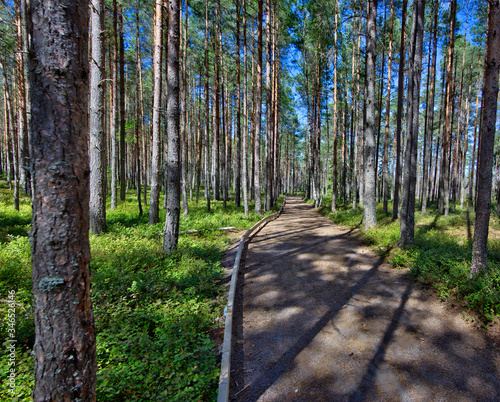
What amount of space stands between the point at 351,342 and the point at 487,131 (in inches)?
200

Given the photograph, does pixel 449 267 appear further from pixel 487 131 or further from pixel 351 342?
pixel 351 342

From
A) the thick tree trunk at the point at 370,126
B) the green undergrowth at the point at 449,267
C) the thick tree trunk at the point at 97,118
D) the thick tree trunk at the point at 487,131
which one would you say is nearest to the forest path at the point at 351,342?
the green undergrowth at the point at 449,267

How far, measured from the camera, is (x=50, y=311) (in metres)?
1.87

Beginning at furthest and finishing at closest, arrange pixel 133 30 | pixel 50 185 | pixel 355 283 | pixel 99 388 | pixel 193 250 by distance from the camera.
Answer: pixel 133 30
pixel 193 250
pixel 355 283
pixel 99 388
pixel 50 185

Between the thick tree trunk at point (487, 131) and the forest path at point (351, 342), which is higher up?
the thick tree trunk at point (487, 131)

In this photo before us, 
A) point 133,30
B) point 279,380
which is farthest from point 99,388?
point 133,30

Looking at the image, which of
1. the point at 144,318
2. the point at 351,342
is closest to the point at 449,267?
the point at 351,342

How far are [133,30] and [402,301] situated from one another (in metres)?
21.5

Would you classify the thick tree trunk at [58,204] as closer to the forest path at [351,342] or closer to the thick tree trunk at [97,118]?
the forest path at [351,342]

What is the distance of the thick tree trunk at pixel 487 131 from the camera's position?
4938 mm

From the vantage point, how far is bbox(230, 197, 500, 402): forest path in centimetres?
300

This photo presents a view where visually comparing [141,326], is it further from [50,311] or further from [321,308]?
[321,308]

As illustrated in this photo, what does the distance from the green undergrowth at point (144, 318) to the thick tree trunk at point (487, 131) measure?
5.58 meters

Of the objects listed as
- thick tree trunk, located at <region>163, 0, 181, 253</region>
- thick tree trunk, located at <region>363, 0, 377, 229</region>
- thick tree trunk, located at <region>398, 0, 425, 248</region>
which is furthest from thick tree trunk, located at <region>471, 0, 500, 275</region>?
thick tree trunk, located at <region>163, 0, 181, 253</region>
